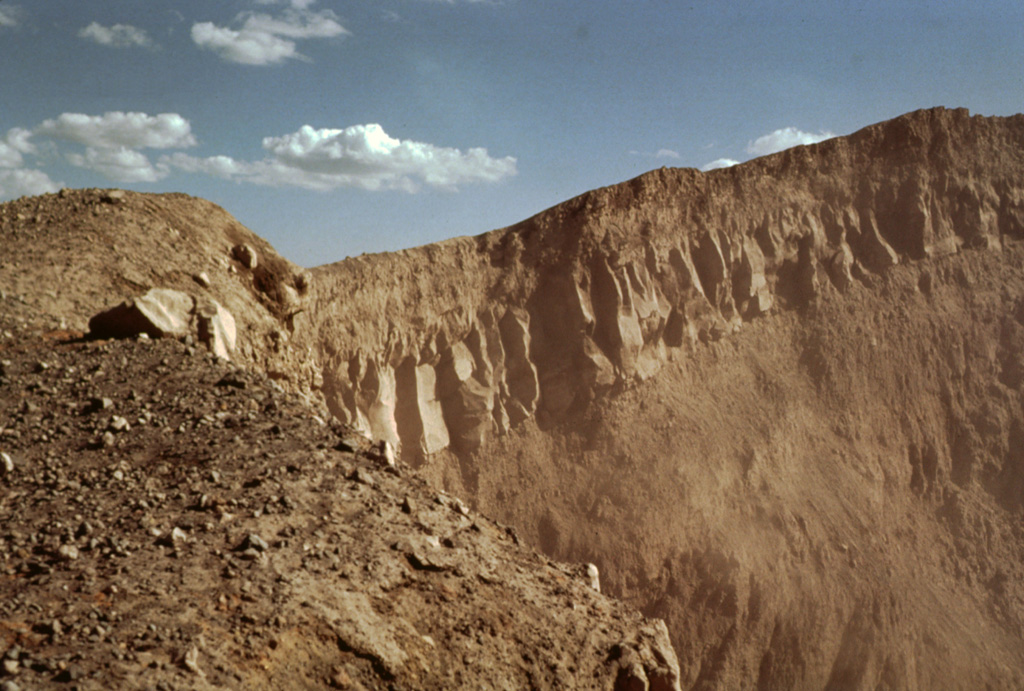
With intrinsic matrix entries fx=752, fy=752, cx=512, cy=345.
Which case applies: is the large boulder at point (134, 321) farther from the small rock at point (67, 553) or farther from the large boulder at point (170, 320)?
the small rock at point (67, 553)

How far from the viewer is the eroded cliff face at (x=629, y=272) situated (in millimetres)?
17250

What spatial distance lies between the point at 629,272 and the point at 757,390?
4493mm

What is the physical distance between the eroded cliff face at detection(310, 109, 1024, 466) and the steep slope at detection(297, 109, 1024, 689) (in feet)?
0.19

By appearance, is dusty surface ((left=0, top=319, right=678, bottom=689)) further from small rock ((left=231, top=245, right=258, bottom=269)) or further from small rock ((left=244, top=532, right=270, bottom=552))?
small rock ((left=231, top=245, right=258, bottom=269))

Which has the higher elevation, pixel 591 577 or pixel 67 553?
pixel 67 553

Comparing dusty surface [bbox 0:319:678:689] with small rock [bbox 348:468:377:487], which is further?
small rock [bbox 348:468:377:487]

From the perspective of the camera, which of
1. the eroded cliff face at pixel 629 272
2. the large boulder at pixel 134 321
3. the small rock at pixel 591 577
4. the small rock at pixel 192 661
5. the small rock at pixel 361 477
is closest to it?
the small rock at pixel 192 661

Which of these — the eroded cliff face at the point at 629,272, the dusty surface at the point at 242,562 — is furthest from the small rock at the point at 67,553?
the eroded cliff face at the point at 629,272

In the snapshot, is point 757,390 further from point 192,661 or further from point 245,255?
point 192,661

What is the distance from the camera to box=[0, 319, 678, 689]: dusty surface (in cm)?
473

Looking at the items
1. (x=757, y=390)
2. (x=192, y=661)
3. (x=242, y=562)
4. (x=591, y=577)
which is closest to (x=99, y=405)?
(x=242, y=562)

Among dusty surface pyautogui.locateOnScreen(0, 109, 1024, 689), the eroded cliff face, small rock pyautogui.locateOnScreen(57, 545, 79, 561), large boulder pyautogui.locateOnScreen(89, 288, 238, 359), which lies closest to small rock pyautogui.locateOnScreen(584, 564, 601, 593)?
small rock pyautogui.locateOnScreen(57, 545, 79, 561)

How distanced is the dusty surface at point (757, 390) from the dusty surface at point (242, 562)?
23.2 ft

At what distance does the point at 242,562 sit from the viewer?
543 cm
